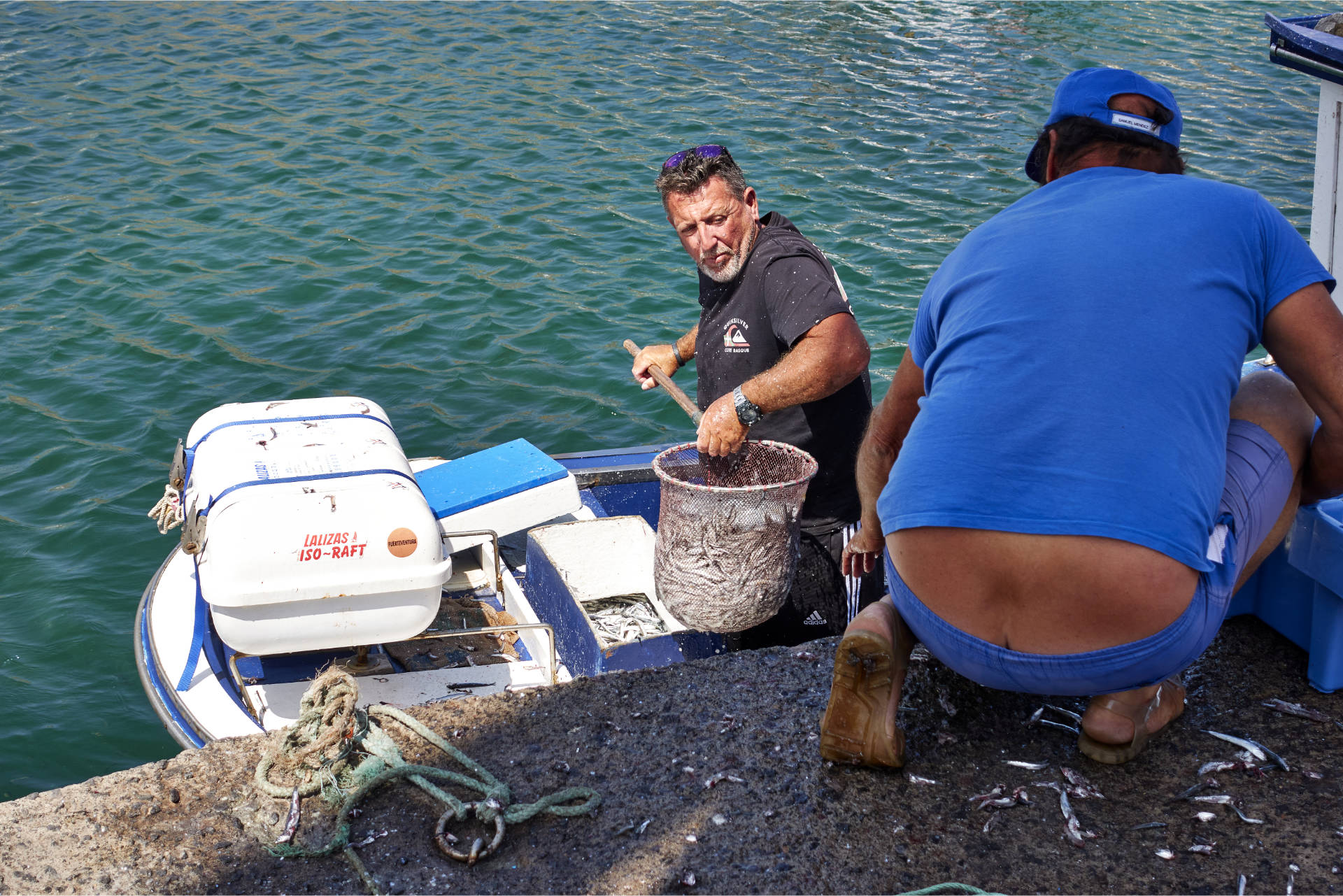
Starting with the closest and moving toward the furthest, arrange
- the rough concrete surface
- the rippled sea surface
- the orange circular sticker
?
the rough concrete surface < the orange circular sticker < the rippled sea surface

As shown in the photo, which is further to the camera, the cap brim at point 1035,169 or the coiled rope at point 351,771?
the cap brim at point 1035,169

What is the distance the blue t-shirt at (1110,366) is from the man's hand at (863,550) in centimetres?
62

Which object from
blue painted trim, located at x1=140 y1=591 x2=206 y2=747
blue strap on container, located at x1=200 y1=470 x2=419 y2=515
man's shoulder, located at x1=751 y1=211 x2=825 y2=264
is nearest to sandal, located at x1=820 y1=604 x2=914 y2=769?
man's shoulder, located at x1=751 y1=211 x2=825 y2=264

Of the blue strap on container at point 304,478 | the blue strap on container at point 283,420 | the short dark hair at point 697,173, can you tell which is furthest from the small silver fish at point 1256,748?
the blue strap on container at point 283,420

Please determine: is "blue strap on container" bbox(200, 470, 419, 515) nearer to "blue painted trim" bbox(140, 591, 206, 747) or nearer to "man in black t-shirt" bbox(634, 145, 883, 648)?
"blue painted trim" bbox(140, 591, 206, 747)

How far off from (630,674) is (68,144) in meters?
11.5

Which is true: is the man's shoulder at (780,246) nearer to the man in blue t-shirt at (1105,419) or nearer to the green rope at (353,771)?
the man in blue t-shirt at (1105,419)

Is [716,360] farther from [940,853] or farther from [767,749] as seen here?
[940,853]

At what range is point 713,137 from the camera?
1179cm

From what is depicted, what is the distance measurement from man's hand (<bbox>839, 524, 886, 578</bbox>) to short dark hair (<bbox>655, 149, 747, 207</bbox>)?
4.76 ft

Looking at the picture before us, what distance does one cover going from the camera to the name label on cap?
2271 millimetres

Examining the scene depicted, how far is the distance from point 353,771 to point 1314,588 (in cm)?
230

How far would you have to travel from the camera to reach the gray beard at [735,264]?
150 inches

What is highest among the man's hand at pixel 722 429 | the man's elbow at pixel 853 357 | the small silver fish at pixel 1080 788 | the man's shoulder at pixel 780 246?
the man's shoulder at pixel 780 246
